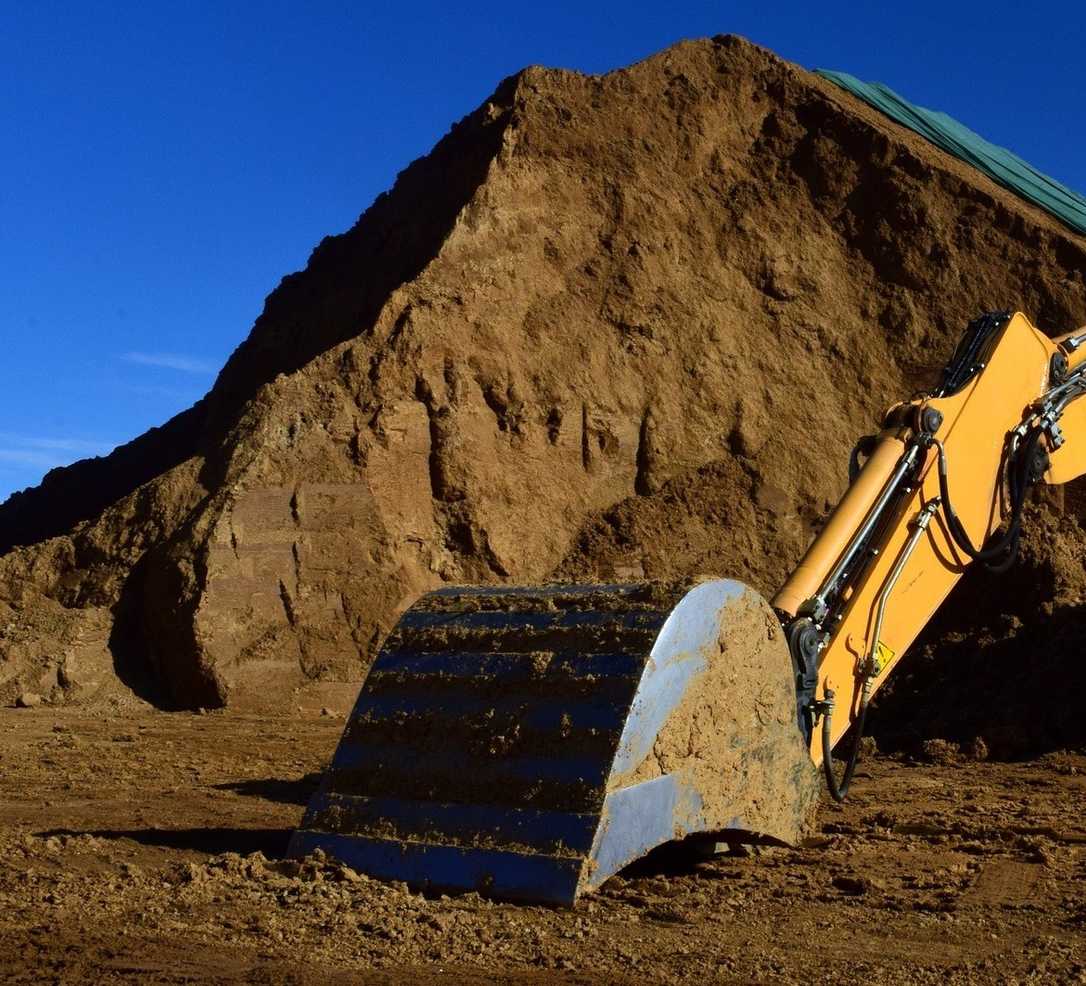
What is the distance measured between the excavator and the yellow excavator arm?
0.6 inches

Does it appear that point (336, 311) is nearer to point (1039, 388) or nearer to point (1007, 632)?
point (1007, 632)

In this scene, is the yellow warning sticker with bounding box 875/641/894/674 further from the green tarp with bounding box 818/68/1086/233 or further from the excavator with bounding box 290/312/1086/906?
the green tarp with bounding box 818/68/1086/233

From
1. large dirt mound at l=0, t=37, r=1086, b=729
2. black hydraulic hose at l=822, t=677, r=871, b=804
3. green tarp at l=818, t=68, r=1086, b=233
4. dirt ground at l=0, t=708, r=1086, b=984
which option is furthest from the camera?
green tarp at l=818, t=68, r=1086, b=233

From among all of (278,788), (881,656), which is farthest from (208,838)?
(881,656)

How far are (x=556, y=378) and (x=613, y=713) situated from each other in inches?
459

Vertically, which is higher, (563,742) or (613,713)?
(613,713)

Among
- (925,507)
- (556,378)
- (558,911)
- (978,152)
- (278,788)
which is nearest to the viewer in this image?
(558,911)

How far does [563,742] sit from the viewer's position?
15.1 ft

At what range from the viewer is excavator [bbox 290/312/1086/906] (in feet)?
14.9

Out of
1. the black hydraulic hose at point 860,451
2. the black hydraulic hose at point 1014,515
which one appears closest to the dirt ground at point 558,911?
the black hydraulic hose at point 1014,515

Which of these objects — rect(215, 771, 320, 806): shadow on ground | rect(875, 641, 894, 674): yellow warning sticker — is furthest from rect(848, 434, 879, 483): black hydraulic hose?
rect(215, 771, 320, 806): shadow on ground

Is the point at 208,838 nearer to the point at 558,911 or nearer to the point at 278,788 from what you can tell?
the point at 278,788

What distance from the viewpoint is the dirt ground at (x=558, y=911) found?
12.4ft

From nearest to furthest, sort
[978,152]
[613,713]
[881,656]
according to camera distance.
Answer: [613,713] < [881,656] < [978,152]
